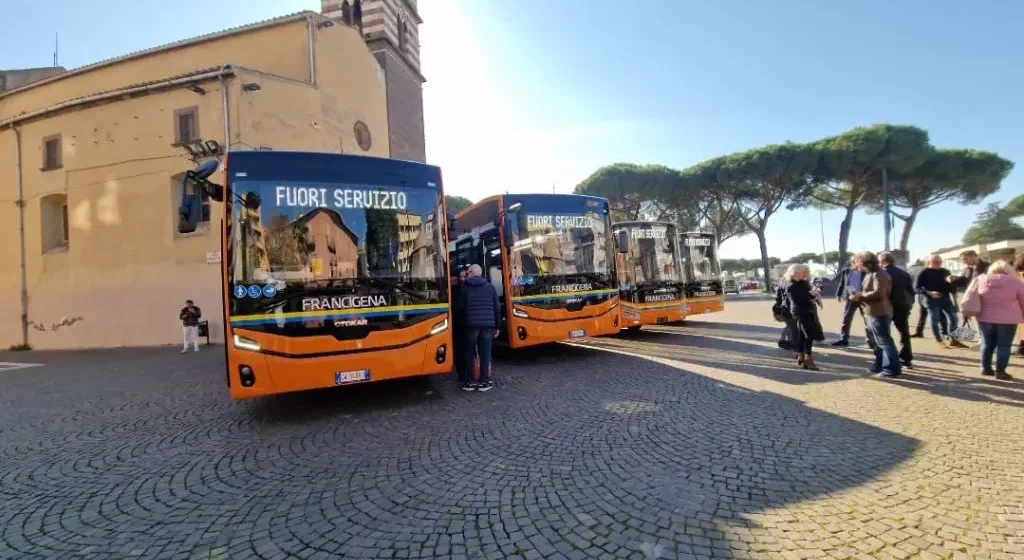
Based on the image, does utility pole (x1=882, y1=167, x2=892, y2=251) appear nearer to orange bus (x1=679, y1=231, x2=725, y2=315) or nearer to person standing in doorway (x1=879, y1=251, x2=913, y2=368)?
orange bus (x1=679, y1=231, x2=725, y2=315)

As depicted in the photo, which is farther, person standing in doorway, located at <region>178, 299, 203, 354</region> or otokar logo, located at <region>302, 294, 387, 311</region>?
person standing in doorway, located at <region>178, 299, 203, 354</region>

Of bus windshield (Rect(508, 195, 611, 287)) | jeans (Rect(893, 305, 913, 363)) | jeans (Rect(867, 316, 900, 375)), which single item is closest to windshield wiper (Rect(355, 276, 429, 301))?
bus windshield (Rect(508, 195, 611, 287))

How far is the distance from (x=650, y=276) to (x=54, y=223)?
2021cm

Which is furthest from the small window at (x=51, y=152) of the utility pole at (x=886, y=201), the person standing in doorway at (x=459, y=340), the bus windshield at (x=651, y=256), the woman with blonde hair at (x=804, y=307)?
the utility pole at (x=886, y=201)

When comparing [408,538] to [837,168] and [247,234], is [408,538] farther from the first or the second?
[837,168]

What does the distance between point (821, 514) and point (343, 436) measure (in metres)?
3.98

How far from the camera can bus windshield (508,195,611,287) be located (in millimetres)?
7902

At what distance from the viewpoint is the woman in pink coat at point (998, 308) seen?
5359mm

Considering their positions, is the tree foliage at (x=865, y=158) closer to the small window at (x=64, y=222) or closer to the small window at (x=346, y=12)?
the small window at (x=346, y=12)

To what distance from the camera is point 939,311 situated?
8219mm

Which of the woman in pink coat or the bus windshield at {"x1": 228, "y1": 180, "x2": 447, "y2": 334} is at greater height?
the bus windshield at {"x1": 228, "y1": 180, "x2": 447, "y2": 334}

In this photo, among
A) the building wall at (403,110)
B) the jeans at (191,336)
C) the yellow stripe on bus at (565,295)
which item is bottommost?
the jeans at (191,336)

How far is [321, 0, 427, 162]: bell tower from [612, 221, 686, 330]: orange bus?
13350 mm

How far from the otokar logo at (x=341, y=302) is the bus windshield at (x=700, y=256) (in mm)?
9439
